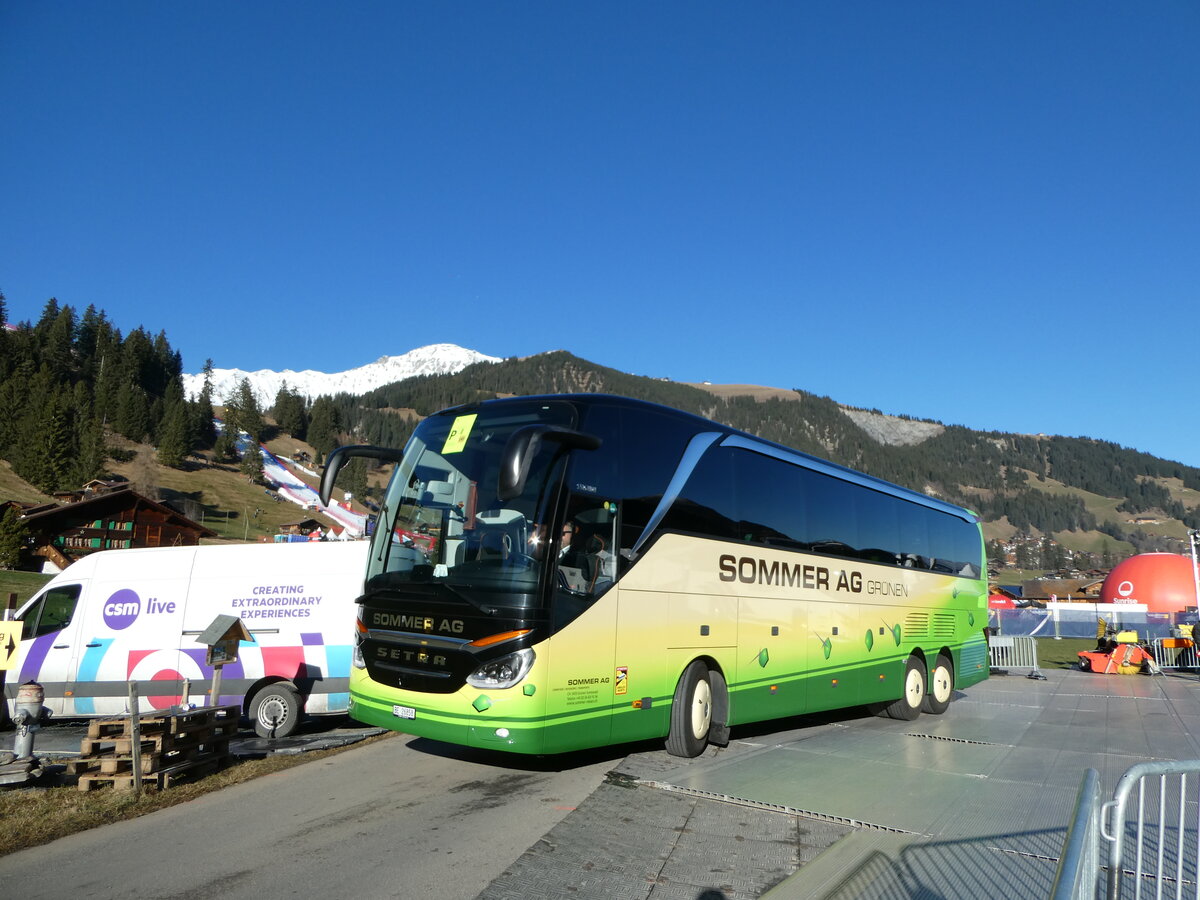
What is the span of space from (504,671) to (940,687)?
10.9 metres

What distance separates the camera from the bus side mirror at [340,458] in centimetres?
866

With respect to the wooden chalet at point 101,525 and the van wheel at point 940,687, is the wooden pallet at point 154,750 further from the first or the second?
the wooden chalet at point 101,525

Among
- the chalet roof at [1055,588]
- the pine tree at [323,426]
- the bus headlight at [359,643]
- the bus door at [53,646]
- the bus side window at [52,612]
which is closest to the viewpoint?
the bus headlight at [359,643]

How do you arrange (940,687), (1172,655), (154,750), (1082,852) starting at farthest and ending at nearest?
(1172,655) < (940,687) < (154,750) < (1082,852)

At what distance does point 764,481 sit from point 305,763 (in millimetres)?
6543

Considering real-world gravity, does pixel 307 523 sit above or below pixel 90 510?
above

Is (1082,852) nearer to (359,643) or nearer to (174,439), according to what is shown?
(359,643)

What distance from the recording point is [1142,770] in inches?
159

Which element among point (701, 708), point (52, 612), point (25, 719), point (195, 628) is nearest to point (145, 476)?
point (52, 612)

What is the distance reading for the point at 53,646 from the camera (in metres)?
11.9

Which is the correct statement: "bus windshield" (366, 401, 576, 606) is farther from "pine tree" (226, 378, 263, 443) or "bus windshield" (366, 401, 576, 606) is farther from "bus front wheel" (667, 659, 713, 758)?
"pine tree" (226, 378, 263, 443)

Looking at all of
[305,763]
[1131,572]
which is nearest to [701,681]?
[305,763]

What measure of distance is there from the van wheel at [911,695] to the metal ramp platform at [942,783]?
15.4 inches

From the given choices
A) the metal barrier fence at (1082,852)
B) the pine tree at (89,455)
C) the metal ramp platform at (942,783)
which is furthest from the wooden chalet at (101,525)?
the metal barrier fence at (1082,852)
